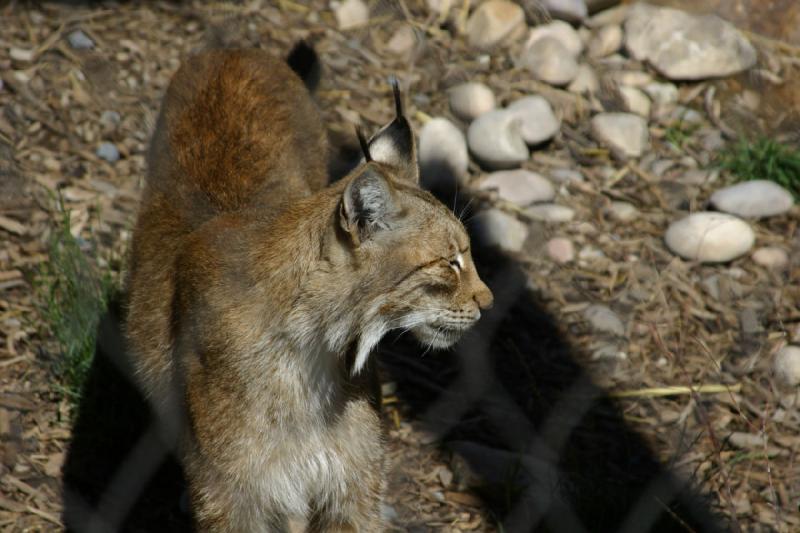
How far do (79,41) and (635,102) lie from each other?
8.29ft

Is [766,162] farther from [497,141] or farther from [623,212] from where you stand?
[497,141]

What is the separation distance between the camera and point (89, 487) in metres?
3.43

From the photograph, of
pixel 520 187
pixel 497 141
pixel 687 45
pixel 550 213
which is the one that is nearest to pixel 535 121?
pixel 497 141

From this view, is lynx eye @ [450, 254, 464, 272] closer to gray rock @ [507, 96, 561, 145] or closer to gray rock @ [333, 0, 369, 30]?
gray rock @ [507, 96, 561, 145]

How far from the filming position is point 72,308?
3.54 metres

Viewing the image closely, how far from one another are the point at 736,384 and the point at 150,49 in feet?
9.35

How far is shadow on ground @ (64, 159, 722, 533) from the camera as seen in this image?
3381 millimetres

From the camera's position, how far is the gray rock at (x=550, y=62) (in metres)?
5.05

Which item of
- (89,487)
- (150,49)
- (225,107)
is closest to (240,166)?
(225,107)

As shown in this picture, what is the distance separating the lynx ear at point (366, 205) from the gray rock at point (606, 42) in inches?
115

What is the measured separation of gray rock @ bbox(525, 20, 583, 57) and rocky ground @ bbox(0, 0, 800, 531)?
0.01 m

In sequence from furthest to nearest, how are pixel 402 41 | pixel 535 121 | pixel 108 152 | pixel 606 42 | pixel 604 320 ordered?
pixel 606 42 < pixel 402 41 < pixel 535 121 < pixel 108 152 < pixel 604 320

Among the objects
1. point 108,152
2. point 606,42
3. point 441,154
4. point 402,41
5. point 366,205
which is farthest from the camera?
point 606,42

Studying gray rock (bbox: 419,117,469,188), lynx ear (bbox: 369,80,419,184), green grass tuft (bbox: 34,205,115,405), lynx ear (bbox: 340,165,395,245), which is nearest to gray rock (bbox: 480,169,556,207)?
gray rock (bbox: 419,117,469,188)
